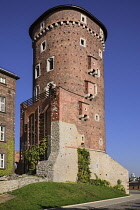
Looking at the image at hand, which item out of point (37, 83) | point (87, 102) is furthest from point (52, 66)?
point (87, 102)

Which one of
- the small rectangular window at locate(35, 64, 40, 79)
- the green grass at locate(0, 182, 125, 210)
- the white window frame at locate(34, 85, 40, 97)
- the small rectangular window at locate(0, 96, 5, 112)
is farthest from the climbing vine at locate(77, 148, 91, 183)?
the small rectangular window at locate(35, 64, 40, 79)

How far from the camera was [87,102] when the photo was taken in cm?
3541

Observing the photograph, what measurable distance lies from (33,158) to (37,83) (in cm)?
1098

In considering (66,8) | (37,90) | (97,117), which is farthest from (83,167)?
(66,8)

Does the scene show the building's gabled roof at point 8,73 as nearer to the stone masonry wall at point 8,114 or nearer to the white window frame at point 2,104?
the stone masonry wall at point 8,114

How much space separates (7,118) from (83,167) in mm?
10102

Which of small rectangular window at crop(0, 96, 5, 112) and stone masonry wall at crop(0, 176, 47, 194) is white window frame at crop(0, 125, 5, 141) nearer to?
small rectangular window at crop(0, 96, 5, 112)

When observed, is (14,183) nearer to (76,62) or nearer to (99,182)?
(99,182)

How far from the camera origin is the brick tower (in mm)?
30797

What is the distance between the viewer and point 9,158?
Result: 3197cm

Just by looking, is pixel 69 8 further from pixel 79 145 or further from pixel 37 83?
pixel 79 145

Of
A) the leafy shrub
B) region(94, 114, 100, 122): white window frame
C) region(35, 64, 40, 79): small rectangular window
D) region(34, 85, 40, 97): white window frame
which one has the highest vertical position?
region(35, 64, 40, 79): small rectangular window

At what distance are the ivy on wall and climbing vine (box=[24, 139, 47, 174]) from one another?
6.17 feet

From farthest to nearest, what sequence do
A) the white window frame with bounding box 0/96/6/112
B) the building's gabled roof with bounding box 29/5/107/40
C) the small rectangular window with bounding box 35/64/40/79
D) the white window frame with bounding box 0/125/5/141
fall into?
the small rectangular window with bounding box 35/64/40/79
the building's gabled roof with bounding box 29/5/107/40
the white window frame with bounding box 0/96/6/112
the white window frame with bounding box 0/125/5/141
